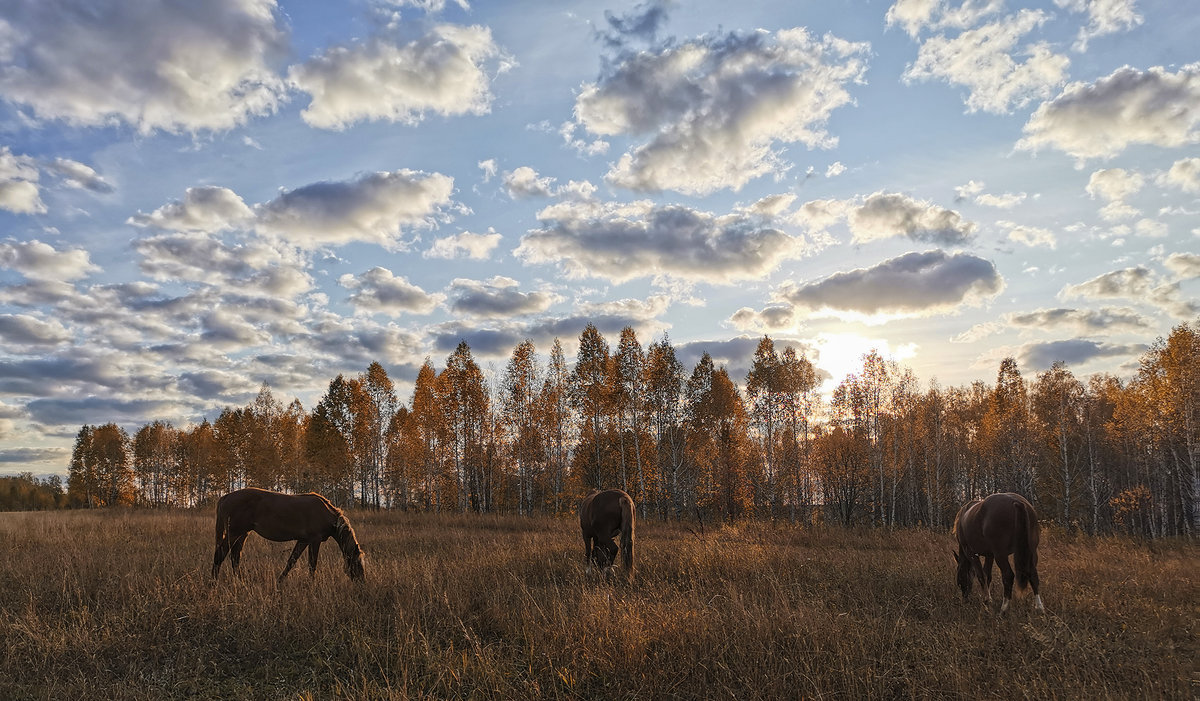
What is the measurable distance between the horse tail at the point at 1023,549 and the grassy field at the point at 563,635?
0.47 meters

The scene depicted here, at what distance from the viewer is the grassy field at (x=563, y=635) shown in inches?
203

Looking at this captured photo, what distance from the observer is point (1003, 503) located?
8797mm

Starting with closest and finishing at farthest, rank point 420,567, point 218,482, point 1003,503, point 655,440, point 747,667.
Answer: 1. point 747,667
2. point 1003,503
3. point 420,567
4. point 655,440
5. point 218,482

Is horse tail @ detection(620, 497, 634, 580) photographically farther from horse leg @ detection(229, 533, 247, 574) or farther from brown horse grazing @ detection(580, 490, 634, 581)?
horse leg @ detection(229, 533, 247, 574)

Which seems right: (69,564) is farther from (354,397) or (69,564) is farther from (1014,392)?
(1014,392)

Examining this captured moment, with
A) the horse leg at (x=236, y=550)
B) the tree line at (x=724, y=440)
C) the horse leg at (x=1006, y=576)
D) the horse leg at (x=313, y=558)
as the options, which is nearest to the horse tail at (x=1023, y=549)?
Result: the horse leg at (x=1006, y=576)

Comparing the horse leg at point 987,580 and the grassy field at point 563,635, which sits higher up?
the grassy field at point 563,635

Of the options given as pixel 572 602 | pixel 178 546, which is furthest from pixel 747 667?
pixel 178 546

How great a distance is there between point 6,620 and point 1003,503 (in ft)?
45.2

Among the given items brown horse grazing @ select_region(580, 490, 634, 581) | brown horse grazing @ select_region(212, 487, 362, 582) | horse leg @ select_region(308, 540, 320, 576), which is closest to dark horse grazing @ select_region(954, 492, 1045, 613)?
brown horse grazing @ select_region(580, 490, 634, 581)

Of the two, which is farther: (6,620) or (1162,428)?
(1162,428)

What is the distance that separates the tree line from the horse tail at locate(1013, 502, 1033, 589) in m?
21.1

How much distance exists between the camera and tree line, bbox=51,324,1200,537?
34.5 m

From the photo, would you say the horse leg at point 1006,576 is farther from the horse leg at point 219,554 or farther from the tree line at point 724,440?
the tree line at point 724,440
